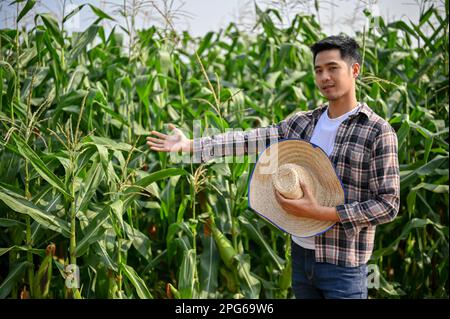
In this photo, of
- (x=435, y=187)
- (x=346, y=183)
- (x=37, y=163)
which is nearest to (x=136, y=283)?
(x=37, y=163)

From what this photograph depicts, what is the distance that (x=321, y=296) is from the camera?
7.80 ft

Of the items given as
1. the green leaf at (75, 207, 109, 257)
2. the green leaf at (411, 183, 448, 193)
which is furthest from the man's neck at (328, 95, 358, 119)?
the green leaf at (411, 183, 448, 193)

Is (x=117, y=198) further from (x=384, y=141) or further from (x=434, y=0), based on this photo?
(x=434, y=0)

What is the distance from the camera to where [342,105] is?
227 cm

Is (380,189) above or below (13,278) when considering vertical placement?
above

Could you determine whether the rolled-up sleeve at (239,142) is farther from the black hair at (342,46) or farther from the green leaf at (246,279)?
the green leaf at (246,279)

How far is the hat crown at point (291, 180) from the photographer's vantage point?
87.7 inches

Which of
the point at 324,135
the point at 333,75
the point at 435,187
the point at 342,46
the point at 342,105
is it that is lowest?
the point at 435,187

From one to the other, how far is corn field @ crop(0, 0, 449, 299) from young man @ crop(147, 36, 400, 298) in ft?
2.43

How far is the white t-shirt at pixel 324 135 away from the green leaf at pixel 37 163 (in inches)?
42.3

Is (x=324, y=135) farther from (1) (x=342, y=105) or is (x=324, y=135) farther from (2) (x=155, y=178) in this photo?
(2) (x=155, y=178)

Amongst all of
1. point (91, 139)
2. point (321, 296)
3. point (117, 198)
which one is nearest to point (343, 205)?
point (321, 296)

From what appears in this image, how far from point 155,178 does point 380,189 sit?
1.18 m

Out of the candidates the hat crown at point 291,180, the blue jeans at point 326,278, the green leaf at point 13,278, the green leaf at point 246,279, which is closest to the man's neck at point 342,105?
the hat crown at point 291,180
